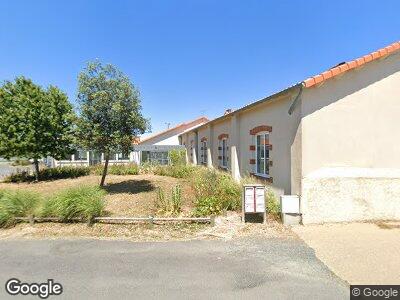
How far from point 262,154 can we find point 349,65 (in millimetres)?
4058

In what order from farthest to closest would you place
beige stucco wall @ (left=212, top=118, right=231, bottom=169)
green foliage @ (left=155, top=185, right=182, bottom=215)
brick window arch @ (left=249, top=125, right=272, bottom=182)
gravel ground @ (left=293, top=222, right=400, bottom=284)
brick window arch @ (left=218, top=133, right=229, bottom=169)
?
brick window arch @ (left=218, top=133, right=229, bottom=169), beige stucco wall @ (left=212, top=118, right=231, bottom=169), brick window arch @ (left=249, top=125, right=272, bottom=182), green foliage @ (left=155, top=185, right=182, bottom=215), gravel ground @ (left=293, top=222, right=400, bottom=284)

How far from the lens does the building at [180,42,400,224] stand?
737 cm

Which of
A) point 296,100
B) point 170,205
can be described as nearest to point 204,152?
point 170,205

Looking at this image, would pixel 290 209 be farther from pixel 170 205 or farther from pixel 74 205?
pixel 74 205

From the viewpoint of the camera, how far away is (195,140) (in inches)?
949

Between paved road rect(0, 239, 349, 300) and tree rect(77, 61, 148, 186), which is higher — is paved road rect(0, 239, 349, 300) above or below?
below

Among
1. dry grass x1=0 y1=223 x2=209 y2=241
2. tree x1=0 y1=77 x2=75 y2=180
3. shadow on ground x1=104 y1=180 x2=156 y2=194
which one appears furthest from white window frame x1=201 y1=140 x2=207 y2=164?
dry grass x1=0 y1=223 x2=209 y2=241

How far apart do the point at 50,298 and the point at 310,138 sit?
629 centimetres

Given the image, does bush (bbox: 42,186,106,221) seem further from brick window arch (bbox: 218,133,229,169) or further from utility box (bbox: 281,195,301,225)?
brick window arch (bbox: 218,133,229,169)

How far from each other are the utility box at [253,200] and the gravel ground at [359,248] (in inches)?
36.4

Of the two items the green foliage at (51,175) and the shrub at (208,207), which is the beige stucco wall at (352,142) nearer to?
the shrub at (208,207)

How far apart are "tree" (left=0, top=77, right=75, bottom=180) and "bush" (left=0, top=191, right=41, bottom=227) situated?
8801mm

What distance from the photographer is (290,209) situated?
23.9 ft

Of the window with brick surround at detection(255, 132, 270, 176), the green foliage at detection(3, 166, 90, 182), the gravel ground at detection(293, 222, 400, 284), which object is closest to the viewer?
the gravel ground at detection(293, 222, 400, 284)
